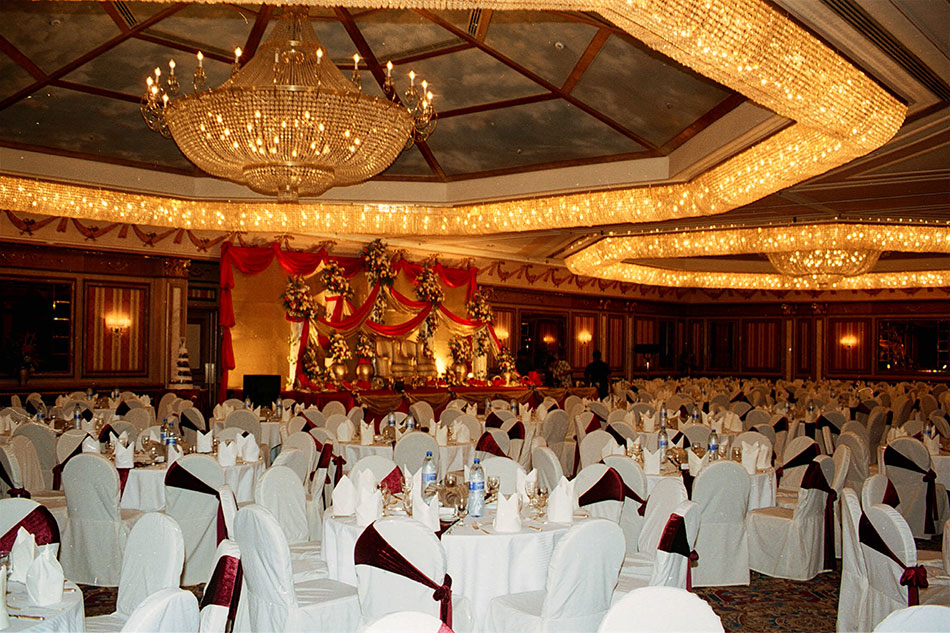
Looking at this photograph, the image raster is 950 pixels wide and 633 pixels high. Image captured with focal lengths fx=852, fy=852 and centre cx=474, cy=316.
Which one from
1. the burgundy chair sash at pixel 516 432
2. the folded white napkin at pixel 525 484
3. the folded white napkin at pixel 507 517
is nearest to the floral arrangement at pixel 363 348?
the burgundy chair sash at pixel 516 432

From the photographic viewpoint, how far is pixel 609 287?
22484 millimetres

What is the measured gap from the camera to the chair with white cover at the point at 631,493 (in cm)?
580

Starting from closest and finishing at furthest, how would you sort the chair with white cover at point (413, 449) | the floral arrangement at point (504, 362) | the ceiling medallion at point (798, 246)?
the chair with white cover at point (413, 449), the ceiling medallion at point (798, 246), the floral arrangement at point (504, 362)

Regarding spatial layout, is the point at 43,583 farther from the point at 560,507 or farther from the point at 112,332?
the point at 112,332

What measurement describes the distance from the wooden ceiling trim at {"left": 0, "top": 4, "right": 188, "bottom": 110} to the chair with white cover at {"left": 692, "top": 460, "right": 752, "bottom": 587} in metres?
5.36

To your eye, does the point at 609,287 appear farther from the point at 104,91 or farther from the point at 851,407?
the point at 104,91

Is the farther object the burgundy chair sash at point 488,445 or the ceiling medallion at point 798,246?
the ceiling medallion at point 798,246

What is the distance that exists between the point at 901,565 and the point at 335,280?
11485mm

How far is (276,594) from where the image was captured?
388 centimetres

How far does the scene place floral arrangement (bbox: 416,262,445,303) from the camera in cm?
1581

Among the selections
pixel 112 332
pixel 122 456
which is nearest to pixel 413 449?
pixel 122 456

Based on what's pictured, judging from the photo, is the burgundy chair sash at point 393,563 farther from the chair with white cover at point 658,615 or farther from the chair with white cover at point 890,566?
the chair with white cover at point 890,566

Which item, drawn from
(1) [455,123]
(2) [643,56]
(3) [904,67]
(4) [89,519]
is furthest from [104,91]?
(3) [904,67]

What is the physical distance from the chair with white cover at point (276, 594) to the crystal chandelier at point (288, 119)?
2.91 meters
